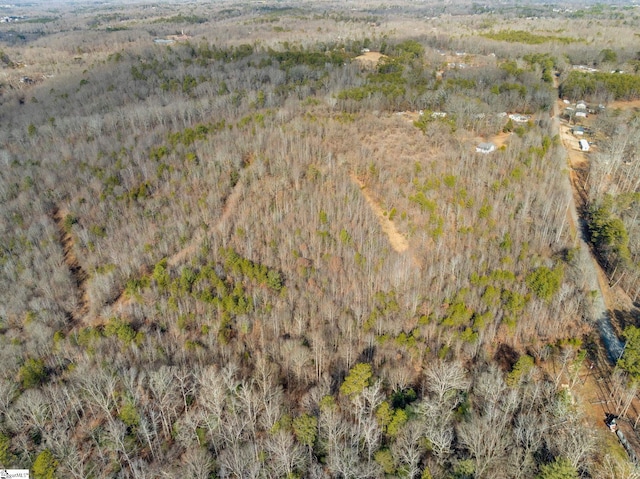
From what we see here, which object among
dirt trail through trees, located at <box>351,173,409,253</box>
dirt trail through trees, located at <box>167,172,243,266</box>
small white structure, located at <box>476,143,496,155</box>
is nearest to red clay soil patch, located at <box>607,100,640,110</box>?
small white structure, located at <box>476,143,496,155</box>

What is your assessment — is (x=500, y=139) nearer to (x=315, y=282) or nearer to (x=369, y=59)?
(x=315, y=282)

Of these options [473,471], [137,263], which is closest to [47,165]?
[137,263]

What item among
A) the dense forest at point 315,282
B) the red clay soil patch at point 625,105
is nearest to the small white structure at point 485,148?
the dense forest at point 315,282

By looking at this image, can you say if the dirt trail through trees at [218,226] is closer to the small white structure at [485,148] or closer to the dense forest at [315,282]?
the dense forest at [315,282]

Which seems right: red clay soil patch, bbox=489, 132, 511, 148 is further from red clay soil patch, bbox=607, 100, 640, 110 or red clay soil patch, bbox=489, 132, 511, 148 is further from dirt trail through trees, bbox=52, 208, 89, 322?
dirt trail through trees, bbox=52, 208, 89, 322

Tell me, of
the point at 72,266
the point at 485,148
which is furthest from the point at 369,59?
the point at 72,266

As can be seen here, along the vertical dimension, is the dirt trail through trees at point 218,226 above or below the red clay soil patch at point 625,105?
below

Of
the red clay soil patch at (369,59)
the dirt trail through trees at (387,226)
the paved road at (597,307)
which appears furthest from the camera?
the red clay soil patch at (369,59)
